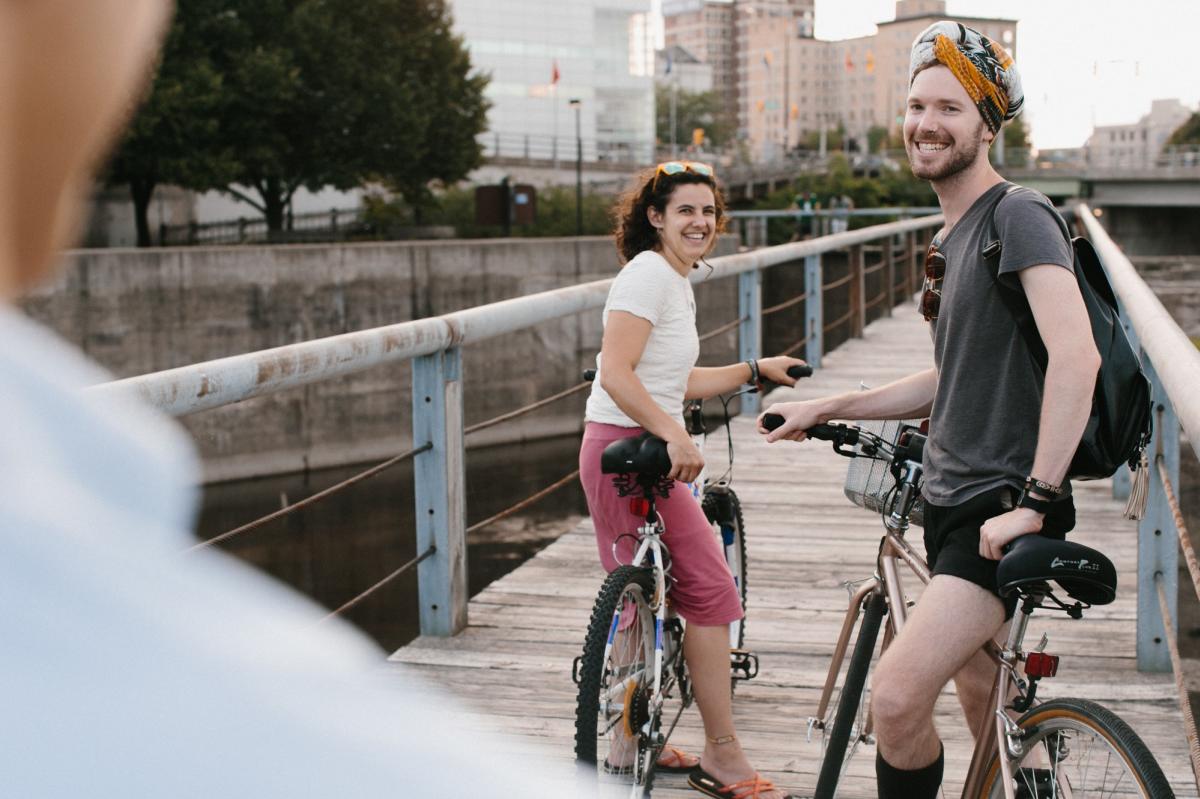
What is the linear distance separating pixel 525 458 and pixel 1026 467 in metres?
24.8

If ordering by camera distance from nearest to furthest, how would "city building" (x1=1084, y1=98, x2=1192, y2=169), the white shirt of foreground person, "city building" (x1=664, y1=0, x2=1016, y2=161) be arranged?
the white shirt of foreground person
"city building" (x1=1084, y1=98, x2=1192, y2=169)
"city building" (x1=664, y1=0, x2=1016, y2=161)

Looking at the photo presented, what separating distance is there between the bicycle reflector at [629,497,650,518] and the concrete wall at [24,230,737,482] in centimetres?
2116

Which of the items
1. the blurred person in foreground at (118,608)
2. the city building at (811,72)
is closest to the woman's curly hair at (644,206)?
the blurred person in foreground at (118,608)

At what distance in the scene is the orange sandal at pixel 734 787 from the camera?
135 inches

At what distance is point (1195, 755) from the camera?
3301 mm

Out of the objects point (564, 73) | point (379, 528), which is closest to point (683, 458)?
point (379, 528)

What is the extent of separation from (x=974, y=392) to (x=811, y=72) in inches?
6996

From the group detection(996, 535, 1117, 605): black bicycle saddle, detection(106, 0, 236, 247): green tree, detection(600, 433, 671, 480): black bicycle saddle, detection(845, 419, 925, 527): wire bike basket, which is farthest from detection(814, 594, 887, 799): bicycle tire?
detection(106, 0, 236, 247): green tree

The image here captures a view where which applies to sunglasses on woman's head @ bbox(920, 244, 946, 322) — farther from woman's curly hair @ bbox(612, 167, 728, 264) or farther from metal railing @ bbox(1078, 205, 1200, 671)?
woman's curly hair @ bbox(612, 167, 728, 264)

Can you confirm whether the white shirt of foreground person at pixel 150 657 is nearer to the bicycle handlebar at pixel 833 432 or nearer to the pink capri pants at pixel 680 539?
the bicycle handlebar at pixel 833 432

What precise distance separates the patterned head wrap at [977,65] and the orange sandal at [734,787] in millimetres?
1630

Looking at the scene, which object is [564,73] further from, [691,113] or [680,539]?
[680,539]

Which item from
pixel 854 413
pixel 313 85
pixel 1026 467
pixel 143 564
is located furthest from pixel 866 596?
pixel 313 85

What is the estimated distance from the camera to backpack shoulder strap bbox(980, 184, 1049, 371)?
8.22 ft
